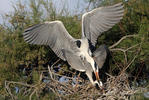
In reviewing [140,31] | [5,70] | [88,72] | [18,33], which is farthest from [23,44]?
[140,31]

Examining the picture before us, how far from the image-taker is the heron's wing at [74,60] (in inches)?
181

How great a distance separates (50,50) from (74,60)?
435 millimetres

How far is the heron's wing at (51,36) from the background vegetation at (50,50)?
0.11 meters

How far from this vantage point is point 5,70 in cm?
443

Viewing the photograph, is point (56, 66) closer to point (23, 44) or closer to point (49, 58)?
point (49, 58)

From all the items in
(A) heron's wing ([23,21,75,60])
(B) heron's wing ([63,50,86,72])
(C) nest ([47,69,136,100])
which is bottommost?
(C) nest ([47,69,136,100])

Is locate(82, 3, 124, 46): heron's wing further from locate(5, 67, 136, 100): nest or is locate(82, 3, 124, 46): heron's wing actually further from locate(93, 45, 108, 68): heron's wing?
locate(5, 67, 136, 100): nest

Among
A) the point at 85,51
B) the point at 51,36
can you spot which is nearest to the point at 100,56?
the point at 85,51

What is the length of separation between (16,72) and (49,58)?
533mm

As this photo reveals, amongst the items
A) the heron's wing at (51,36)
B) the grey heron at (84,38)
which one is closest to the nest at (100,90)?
the grey heron at (84,38)

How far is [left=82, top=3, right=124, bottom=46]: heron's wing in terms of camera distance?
454cm

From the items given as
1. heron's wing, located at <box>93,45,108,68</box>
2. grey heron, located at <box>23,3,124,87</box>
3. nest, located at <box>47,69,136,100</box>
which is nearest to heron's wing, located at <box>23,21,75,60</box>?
grey heron, located at <box>23,3,124,87</box>

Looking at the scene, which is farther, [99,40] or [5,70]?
[99,40]

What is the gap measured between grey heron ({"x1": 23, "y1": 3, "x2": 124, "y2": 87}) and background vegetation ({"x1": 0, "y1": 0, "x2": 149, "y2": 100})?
11 cm
